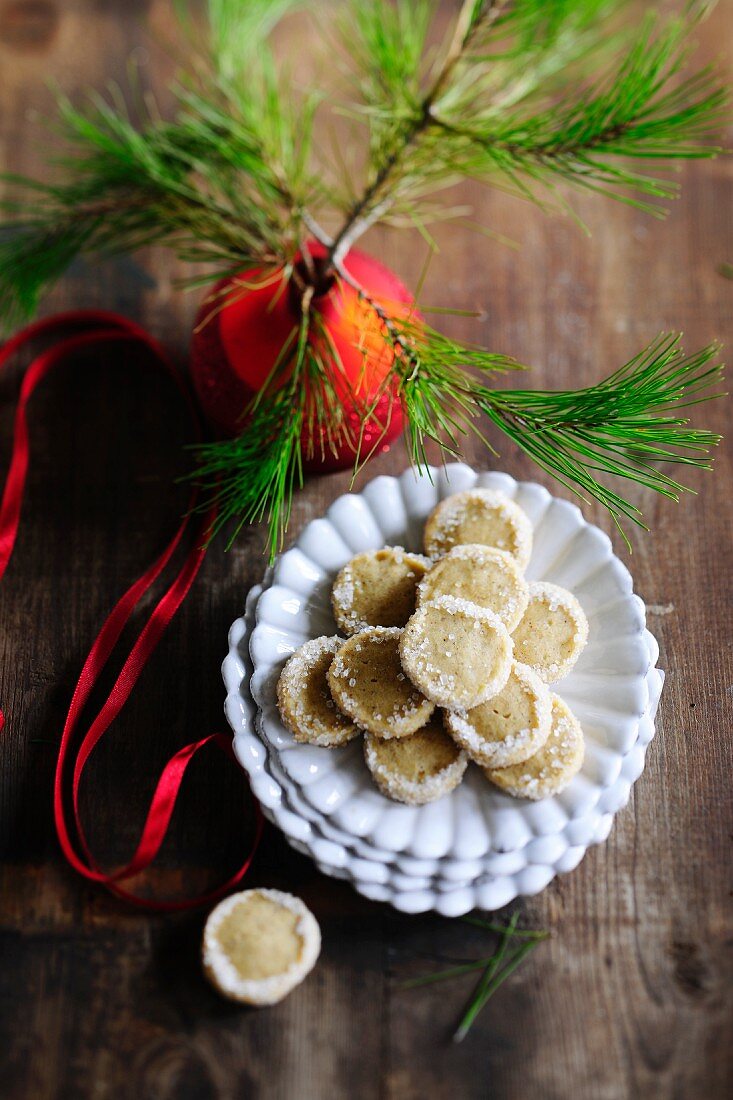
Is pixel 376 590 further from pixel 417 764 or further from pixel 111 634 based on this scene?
pixel 111 634

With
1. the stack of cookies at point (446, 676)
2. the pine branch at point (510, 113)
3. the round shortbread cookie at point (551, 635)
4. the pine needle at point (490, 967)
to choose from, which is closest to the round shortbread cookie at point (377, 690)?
the stack of cookies at point (446, 676)

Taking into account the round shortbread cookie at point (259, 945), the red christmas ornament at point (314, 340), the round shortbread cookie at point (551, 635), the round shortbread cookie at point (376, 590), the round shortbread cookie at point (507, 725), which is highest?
the red christmas ornament at point (314, 340)

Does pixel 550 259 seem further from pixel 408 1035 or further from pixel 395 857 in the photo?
pixel 408 1035

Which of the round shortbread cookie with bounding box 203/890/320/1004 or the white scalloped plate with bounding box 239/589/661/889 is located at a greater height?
the white scalloped plate with bounding box 239/589/661/889

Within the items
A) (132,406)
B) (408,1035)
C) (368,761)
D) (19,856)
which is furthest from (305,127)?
(408,1035)

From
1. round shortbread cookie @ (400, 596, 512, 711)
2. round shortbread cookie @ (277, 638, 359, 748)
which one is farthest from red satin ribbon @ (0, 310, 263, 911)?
round shortbread cookie @ (400, 596, 512, 711)

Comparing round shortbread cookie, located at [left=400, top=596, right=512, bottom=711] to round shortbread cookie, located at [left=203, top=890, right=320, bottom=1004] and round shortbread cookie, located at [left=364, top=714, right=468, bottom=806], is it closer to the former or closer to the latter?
round shortbread cookie, located at [left=364, top=714, right=468, bottom=806]

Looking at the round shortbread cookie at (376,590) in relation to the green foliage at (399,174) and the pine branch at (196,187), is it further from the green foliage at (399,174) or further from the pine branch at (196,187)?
the pine branch at (196,187)
